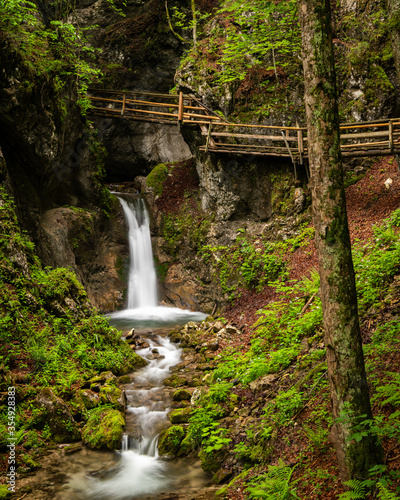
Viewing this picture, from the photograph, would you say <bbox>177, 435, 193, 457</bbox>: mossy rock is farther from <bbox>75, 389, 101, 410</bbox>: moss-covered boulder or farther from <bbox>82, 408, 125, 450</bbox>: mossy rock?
<bbox>75, 389, 101, 410</bbox>: moss-covered boulder

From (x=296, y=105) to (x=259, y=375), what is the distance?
10825 millimetres

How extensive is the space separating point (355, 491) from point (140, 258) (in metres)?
14.5

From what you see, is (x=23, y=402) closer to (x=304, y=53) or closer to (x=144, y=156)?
(x=304, y=53)

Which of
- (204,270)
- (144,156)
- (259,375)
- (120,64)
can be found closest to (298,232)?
(204,270)

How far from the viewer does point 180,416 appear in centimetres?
652

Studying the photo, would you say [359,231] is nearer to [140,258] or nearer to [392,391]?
[392,391]

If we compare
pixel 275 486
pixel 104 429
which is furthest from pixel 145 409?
pixel 275 486

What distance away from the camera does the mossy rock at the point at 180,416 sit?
6.50 meters

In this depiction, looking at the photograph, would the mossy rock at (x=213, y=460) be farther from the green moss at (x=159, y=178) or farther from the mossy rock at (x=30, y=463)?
the green moss at (x=159, y=178)

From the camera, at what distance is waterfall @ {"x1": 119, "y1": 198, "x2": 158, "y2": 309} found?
52.5ft

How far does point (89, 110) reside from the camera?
15.7m

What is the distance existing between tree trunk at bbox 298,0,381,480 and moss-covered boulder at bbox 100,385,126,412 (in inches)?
184

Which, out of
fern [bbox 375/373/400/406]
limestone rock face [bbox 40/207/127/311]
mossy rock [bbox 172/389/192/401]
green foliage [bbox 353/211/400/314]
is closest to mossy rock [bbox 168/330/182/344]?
mossy rock [bbox 172/389/192/401]

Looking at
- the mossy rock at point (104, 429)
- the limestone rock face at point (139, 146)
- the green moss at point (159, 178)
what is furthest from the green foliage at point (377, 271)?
the limestone rock face at point (139, 146)
